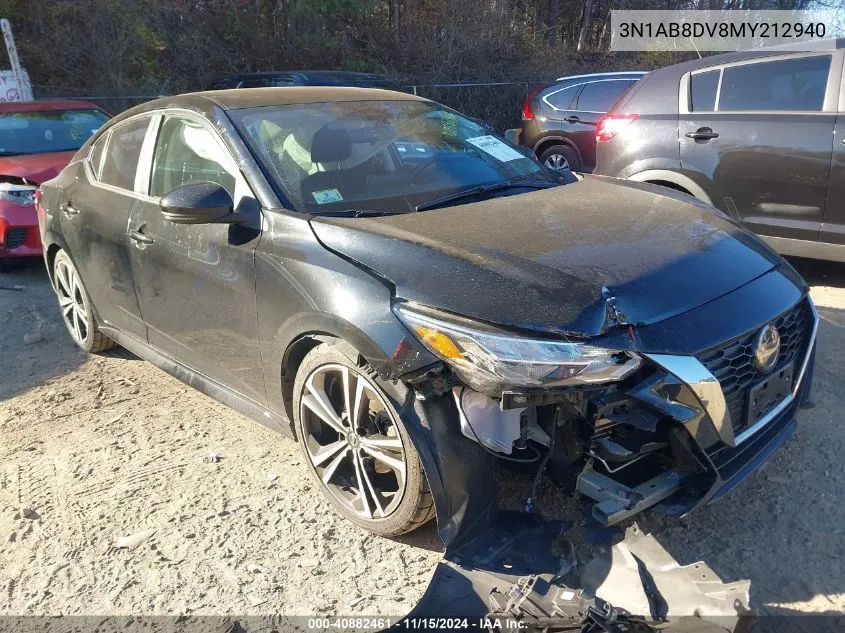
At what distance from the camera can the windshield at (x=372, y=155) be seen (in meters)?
3.23

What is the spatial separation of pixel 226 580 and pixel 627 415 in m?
1.63

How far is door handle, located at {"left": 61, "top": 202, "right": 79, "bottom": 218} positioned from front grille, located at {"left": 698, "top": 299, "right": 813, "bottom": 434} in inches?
150

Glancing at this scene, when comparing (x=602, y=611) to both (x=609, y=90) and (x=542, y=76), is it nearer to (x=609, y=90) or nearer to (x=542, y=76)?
(x=609, y=90)

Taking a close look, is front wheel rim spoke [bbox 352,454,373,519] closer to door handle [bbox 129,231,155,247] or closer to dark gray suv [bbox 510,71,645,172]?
door handle [bbox 129,231,155,247]

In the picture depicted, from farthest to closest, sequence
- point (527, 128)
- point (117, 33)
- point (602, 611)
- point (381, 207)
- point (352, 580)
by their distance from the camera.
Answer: point (117, 33), point (527, 128), point (381, 207), point (352, 580), point (602, 611)

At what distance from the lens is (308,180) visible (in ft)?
10.6

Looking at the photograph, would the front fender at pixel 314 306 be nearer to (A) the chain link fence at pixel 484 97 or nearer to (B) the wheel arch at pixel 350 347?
(B) the wheel arch at pixel 350 347

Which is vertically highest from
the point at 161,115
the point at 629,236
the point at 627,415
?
the point at 161,115

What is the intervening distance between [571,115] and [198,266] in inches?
308

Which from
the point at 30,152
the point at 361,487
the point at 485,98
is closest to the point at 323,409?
the point at 361,487

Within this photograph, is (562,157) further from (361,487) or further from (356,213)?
(361,487)

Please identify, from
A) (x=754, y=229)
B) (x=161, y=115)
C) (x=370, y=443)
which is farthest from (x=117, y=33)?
(x=370, y=443)

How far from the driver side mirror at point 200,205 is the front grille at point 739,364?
1.97 m

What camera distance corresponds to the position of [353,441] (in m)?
2.88
